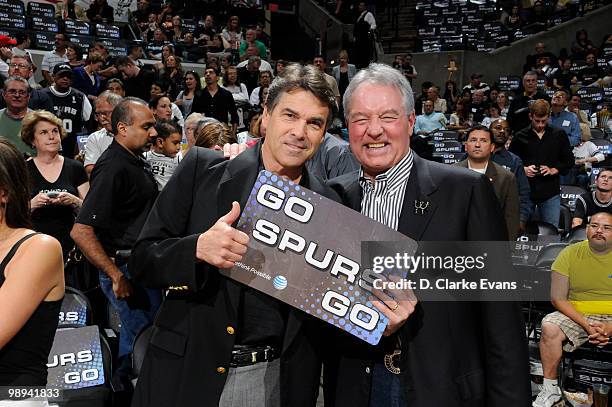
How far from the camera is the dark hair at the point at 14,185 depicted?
6.30 feet

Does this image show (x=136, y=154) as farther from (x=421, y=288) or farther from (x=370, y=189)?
(x=421, y=288)

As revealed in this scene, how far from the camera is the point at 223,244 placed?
66.5 inches

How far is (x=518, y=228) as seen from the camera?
568 centimetres

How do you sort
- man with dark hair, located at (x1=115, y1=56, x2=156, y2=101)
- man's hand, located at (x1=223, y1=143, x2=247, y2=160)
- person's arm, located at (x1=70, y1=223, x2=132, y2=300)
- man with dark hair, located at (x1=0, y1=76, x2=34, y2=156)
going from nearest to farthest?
man's hand, located at (x1=223, y1=143, x2=247, y2=160)
person's arm, located at (x1=70, y1=223, x2=132, y2=300)
man with dark hair, located at (x1=0, y1=76, x2=34, y2=156)
man with dark hair, located at (x1=115, y1=56, x2=156, y2=101)

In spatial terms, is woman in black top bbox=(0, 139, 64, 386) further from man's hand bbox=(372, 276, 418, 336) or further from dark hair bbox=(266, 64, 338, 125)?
man's hand bbox=(372, 276, 418, 336)

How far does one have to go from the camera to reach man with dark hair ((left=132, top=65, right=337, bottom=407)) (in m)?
1.80

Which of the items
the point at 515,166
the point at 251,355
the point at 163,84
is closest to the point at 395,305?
the point at 251,355

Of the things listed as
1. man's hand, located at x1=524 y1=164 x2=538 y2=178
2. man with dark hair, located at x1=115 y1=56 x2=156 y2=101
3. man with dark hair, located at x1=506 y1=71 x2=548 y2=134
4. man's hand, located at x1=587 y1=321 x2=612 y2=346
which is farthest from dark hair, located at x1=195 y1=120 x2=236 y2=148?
man with dark hair, located at x1=506 y1=71 x2=548 y2=134

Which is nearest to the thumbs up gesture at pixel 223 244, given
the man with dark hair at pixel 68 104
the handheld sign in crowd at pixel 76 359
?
the handheld sign in crowd at pixel 76 359

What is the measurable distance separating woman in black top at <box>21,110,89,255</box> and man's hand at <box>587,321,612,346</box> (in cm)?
359

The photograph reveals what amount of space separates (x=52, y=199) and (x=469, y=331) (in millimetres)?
3283

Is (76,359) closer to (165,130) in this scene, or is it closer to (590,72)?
(165,130)

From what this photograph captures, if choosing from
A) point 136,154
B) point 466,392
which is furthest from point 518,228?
point 466,392

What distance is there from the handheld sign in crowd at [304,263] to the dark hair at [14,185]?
0.71 m
